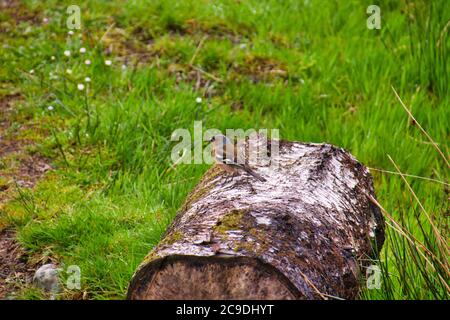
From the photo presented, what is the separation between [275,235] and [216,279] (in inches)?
12.6

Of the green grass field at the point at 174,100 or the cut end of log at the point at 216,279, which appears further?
the green grass field at the point at 174,100

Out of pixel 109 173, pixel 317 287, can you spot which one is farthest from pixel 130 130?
pixel 317 287

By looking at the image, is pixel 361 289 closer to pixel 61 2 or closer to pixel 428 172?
pixel 428 172

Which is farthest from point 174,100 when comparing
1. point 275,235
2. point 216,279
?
point 216,279

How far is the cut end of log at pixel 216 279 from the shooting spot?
2.58m

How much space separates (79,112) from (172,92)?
76 cm

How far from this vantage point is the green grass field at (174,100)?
13.5 feet

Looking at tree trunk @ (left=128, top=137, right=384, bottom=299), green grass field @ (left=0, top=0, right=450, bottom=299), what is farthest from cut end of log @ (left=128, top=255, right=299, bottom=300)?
green grass field @ (left=0, top=0, right=450, bottom=299)

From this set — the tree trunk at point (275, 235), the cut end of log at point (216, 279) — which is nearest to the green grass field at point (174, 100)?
the tree trunk at point (275, 235)

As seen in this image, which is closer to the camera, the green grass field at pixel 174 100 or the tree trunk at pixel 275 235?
the tree trunk at pixel 275 235

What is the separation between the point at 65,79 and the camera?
18.2 ft

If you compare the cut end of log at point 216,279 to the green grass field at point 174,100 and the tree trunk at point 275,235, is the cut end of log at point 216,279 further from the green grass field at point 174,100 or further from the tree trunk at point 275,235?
the green grass field at point 174,100

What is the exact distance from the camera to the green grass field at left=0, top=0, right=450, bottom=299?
13.5 ft

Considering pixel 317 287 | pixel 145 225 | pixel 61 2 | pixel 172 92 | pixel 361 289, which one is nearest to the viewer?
pixel 317 287
